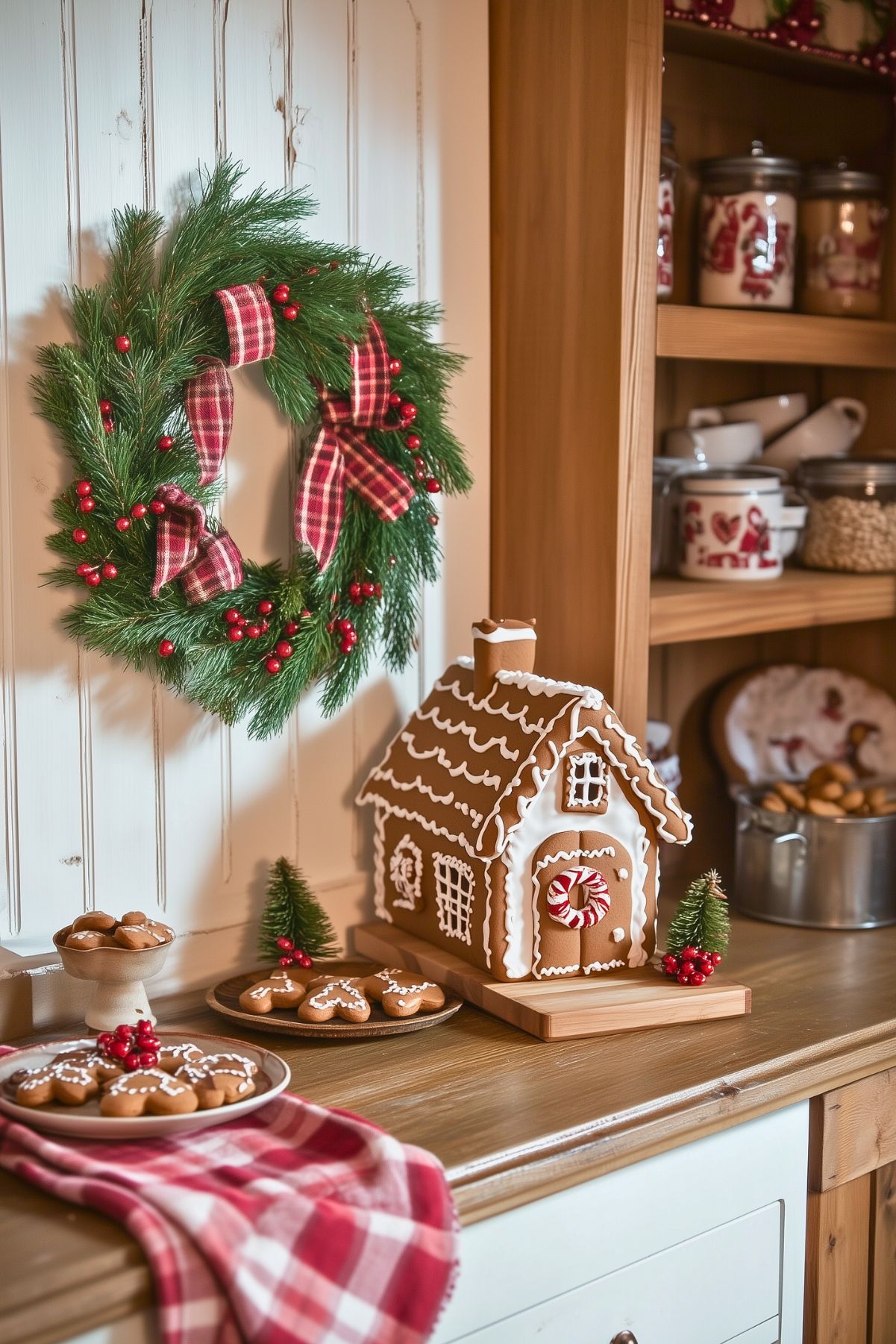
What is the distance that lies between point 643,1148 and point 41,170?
1040 millimetres

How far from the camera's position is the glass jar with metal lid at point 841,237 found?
1687 mm

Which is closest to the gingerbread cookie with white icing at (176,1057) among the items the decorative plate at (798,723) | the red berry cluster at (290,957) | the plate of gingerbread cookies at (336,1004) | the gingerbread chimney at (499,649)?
the plate of gingerbread cookies at (336,1004)

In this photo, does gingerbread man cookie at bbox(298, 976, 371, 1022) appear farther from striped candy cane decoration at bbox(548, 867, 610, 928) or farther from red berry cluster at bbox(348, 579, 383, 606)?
red berry cluster at bbox(348, 579, 383, 606)

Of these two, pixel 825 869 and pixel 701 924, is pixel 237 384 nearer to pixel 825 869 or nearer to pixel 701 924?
pixel 701 924

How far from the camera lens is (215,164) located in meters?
1.37

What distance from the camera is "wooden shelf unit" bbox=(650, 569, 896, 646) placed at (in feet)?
5.11

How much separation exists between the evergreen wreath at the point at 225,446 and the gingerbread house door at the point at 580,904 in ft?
1.05

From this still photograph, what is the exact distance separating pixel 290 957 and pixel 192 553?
440 mm

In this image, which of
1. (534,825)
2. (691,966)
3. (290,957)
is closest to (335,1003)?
(290,957)

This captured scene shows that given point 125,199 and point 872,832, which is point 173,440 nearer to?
point 125,199

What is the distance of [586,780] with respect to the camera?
4.40 ft

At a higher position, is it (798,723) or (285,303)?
(285,303)

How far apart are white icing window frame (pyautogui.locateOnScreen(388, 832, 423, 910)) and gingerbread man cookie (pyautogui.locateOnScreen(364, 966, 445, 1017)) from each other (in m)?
0.13

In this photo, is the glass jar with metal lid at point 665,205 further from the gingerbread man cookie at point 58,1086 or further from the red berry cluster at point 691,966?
the gingerbread man cookie at point 58,1086
